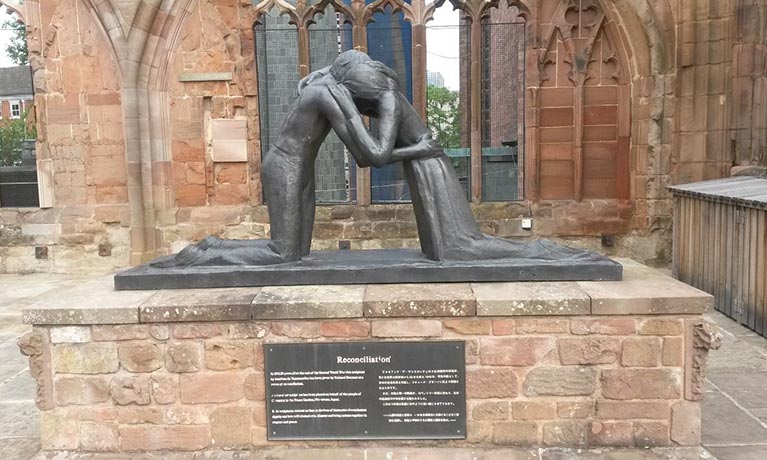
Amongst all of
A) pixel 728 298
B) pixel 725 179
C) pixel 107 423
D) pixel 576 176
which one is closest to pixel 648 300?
pixel 107 423

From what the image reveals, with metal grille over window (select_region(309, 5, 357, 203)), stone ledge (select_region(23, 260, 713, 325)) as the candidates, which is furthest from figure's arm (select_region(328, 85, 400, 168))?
metal grille over window (select_region(309, 5, 357, 203))

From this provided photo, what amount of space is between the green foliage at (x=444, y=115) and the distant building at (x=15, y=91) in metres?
6.48

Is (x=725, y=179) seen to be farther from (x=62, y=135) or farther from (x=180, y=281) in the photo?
(x=62, y=135)

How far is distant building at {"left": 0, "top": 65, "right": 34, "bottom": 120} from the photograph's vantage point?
9750 millimetres

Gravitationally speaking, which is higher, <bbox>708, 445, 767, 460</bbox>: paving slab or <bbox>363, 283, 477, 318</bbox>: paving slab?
<bbox>363, 283, 477, 318</bbox>: paving slab

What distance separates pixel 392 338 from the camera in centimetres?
331

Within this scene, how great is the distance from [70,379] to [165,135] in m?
6.33

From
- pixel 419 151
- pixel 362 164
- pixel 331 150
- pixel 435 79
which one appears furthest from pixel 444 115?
pixel 362 164

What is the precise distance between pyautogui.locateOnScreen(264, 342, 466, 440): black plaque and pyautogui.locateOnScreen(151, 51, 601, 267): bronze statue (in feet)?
2.34

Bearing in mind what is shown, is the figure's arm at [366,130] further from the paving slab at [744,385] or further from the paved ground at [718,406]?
the paving slab at [744,385]

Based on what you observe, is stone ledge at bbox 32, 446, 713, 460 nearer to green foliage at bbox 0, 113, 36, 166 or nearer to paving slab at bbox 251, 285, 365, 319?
paving slab at bbox 251, 285, 365, 319

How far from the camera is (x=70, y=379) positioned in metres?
3.39

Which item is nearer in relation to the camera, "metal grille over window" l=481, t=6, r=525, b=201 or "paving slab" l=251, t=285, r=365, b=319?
"paving slab" l=251, t=285, r=365, b=319

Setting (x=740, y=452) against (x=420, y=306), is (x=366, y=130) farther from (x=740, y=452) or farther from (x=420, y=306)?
(x=740, y=452)
